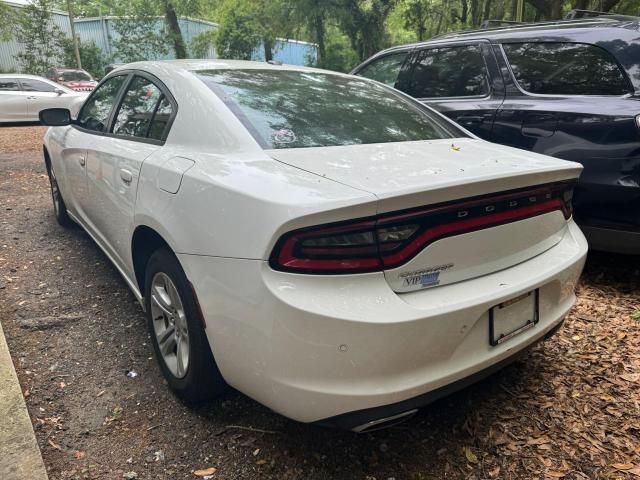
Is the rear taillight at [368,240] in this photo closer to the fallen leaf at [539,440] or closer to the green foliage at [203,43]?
the fallen leaf at [539,440]

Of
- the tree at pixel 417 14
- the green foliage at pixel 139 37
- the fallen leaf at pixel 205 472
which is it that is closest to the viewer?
the fallen leaf at pixel 205 472

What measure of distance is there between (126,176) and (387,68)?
3494 mm

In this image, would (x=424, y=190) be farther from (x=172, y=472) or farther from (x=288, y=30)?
(x=288, y=30)

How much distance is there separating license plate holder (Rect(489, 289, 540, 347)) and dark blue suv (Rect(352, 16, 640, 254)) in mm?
1584

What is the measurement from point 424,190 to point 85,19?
110 ft

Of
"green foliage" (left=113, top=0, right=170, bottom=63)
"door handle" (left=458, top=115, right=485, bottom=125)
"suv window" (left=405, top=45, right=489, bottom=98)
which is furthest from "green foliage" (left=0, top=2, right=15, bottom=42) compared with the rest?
"door handle" (left=458, top=115, right=485, bottom=125)

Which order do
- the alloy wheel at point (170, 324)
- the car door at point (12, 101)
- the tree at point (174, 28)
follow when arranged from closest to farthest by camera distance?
1. the alloy wheel at point (170, 324)
2. the car door at point (12, 101)
3. the tree at point (174, 28)

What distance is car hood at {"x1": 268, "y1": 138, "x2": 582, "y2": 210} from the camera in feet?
5.80

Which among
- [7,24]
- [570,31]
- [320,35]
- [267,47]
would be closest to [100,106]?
[570,31]

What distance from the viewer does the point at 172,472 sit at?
207 centimetres

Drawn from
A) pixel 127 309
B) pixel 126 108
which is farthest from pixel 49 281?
pixel 126 108

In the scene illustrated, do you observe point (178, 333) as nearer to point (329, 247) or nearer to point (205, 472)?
point (205, 472)

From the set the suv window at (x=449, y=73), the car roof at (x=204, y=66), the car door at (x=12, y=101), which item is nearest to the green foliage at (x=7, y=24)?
the car door at (x=12, y=101)

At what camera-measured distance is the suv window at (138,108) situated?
2.85m
